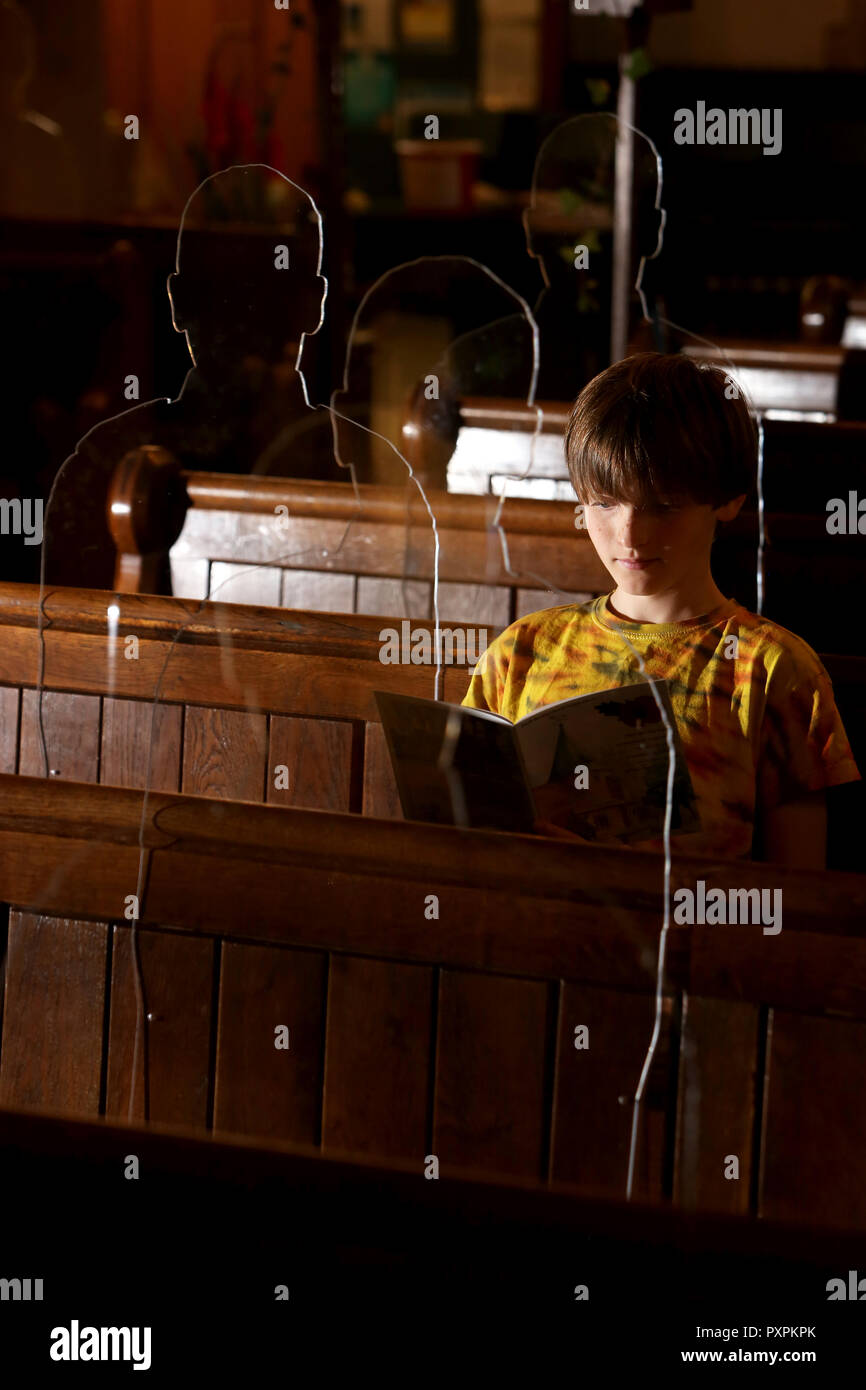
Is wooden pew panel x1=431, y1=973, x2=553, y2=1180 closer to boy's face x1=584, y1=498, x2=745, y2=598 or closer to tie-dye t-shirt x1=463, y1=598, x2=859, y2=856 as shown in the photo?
tie-dye t-shirt x1=463, y1=598, x2=859, y2=856

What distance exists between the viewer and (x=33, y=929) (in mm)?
1221

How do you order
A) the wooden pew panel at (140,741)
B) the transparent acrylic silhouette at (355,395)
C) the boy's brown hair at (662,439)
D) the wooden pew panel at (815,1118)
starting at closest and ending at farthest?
the wooden pew panel at (815,1118) → the boy's brown hair at (662,439) → the transparent acrylic silhouette at (355,395) → the wooden pew panel at (140,741)

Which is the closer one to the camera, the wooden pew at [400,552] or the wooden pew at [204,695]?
the wooden pew at [204,695]

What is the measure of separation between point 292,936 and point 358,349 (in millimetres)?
3112

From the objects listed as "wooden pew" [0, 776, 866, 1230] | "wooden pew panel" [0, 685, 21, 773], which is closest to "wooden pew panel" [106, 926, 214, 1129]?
"wooden pew" [0, 776, 866, 1230]

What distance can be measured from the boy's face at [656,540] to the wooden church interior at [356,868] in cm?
32

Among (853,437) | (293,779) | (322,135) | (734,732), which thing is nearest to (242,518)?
(293,779)

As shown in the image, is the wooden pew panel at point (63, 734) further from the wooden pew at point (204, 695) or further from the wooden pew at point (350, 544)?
the wooden pew at point (350, 544)

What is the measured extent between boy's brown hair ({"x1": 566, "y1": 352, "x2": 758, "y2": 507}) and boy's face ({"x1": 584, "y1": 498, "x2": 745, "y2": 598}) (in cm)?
1

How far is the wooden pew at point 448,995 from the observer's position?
1044 mm

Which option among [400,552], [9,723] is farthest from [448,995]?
[400,552]

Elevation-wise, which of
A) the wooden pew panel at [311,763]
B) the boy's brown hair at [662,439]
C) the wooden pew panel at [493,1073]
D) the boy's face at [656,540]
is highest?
the boy's brown hair at [662,439]

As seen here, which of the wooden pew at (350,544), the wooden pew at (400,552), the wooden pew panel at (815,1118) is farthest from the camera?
the wooden pew at (350,544)

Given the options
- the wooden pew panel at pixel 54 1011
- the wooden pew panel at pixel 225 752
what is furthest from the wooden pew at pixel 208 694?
the wooden pew panel at pixel 54 1011
